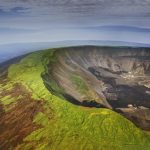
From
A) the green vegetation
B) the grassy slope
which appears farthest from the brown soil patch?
the green vegetation

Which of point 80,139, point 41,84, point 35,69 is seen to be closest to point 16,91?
point 41,84

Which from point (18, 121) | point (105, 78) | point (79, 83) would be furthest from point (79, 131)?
point (105, 78)

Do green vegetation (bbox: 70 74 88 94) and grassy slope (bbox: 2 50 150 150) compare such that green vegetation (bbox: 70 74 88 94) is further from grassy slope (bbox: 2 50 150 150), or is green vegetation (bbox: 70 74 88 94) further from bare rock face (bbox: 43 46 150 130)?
grassy slope (bbox: 2 50 150 150)

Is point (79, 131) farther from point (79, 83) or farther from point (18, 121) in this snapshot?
point (79, 83)

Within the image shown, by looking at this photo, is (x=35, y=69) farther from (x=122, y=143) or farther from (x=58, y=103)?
(x=122, y=143)

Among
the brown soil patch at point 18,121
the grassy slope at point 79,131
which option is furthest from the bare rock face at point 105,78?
the grassy slope at point 79,131
